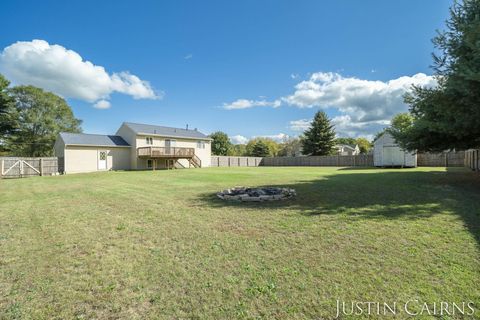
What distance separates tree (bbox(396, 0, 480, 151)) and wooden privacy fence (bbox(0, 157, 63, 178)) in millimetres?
23412

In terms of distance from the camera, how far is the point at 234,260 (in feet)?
10.5

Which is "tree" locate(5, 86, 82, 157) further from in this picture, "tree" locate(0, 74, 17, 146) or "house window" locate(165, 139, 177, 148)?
"house window" locate(165, 139, 177, 148)

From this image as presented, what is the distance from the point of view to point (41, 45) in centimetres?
1533

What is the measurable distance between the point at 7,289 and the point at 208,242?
2.38m

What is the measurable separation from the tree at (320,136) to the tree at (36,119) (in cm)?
3815

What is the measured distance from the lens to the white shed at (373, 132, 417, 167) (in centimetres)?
2250

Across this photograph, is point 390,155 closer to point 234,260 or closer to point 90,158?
point 234,260

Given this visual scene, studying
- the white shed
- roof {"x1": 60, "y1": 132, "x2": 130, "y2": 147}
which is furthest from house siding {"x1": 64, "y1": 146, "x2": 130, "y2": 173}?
the white shed

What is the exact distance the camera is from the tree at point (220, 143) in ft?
164

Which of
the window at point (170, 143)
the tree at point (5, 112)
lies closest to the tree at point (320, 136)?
the window at point (170, 143)

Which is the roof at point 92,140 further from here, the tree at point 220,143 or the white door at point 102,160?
the tree at point 220,143

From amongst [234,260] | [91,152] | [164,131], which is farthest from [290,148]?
[234,260]

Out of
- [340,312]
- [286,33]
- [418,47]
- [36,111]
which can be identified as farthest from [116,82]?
[340,312]

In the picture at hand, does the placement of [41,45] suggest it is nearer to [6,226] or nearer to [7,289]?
[6,226]
